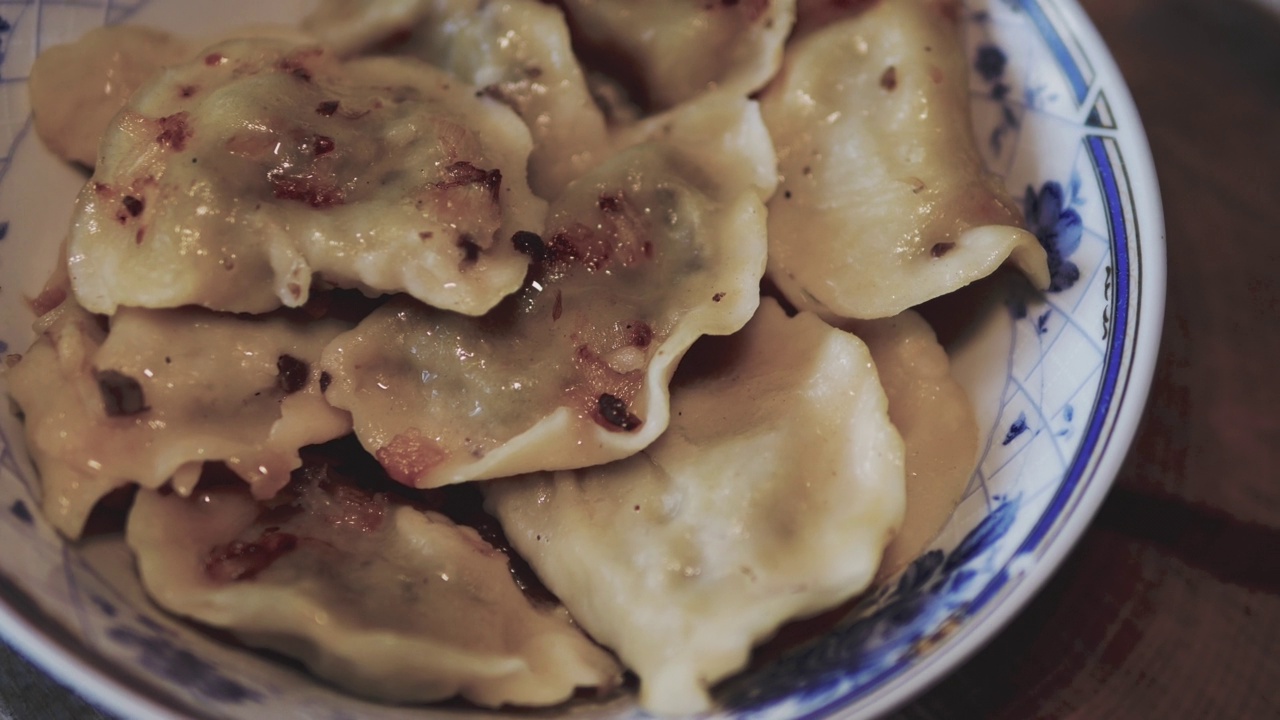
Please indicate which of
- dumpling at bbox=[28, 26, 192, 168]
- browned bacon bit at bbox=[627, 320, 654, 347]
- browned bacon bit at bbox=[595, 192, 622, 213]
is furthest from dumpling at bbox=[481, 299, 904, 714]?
dumpling at bbox=[28, 26, 192, 168]

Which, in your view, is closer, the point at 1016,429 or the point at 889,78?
the point at 1016,429

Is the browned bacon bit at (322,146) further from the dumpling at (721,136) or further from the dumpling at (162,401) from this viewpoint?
the dumpling at (721,136)

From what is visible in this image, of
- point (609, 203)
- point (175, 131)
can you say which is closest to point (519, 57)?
point (609, 203)

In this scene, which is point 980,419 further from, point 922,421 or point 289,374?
point 289,374

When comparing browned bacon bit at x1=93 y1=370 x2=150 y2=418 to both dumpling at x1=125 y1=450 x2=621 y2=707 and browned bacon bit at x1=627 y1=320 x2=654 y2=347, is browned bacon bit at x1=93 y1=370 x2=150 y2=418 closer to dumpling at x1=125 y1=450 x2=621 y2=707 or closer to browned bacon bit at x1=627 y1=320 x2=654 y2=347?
dumpling at x1=125 y1=450 x2=621 y2=707

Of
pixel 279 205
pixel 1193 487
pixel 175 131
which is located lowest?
pixel 1193 487

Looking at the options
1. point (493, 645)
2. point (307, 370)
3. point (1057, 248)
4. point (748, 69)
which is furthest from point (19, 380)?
point (1057, 248)

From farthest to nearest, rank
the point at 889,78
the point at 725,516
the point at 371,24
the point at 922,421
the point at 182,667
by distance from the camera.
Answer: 1. the point at 371,24
2. the point at 889,78
3. the point at 922,421
4. the point at 725,516
5. the point at 182,667
